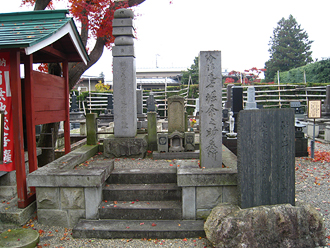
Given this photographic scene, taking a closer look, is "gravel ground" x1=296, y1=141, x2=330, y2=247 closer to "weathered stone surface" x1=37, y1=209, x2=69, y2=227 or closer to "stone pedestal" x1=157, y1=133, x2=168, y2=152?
"stone pedestal" x1=157, y1=133, x2=168, y2=152

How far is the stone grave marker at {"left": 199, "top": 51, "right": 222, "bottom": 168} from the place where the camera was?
4.46 metres

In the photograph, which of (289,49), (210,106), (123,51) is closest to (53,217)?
(210,106)

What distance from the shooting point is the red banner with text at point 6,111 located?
153 inches

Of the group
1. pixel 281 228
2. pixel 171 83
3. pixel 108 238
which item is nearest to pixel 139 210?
pixel 108 238

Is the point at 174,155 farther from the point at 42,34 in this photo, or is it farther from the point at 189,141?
the point at 42,34

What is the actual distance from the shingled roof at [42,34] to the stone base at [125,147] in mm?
2366

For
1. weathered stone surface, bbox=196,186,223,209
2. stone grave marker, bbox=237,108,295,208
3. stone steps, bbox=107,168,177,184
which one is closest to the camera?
stone grave marker, bbox=237,108,295,208

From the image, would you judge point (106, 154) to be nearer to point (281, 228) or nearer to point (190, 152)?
point (190, 152)

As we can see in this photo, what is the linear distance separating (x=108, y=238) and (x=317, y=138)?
1173 centimetres

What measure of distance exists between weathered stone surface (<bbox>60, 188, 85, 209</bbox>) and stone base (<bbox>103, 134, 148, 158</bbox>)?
8.88 ft

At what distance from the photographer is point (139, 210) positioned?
13.6ft

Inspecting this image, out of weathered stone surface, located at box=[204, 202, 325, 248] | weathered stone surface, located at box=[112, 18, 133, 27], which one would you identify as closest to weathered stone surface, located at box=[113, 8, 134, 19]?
weathered stone surface, located at box=[112, 18, 133, 27]

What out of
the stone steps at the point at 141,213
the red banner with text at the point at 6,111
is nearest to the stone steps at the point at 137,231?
the stone steps at the point at 141,213

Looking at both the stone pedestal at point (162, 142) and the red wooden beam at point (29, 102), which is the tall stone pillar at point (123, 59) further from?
the red wooden beam at point (29, 102)
